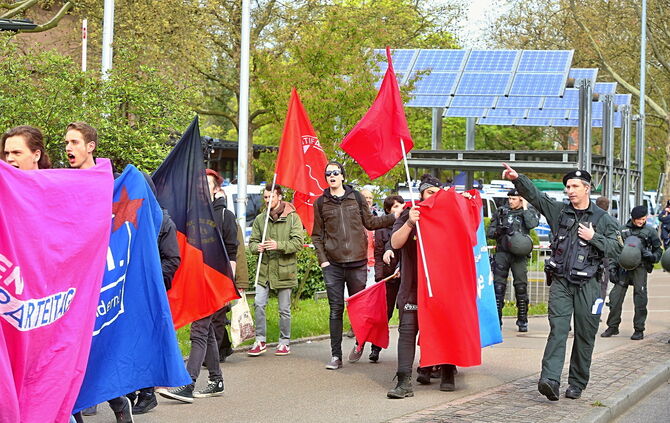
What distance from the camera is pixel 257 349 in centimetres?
1152

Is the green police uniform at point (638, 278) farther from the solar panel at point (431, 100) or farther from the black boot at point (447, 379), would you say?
the solar panel at point (431, 100)

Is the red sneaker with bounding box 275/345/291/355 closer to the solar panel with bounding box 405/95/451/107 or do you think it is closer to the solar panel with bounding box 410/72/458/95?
the solar panel with bounding box 405/95/451/107

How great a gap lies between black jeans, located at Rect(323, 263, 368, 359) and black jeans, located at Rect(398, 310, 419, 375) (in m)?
1.57

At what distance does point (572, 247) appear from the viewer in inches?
355

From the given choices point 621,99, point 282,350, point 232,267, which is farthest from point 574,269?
point 621,99

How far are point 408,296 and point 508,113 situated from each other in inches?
913

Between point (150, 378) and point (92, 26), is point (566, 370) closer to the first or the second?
→ point (150, 378)

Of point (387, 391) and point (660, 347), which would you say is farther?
point (660, 347)

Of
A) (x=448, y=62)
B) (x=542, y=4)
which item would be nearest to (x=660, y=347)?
(x=448, y=62)

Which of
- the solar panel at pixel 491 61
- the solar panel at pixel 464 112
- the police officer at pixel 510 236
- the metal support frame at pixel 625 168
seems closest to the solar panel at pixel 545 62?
the solar panel at pixel 491 61

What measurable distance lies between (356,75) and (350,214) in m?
9.25

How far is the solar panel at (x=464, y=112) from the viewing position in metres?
30.4

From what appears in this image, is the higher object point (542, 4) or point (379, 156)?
point (542, 4)

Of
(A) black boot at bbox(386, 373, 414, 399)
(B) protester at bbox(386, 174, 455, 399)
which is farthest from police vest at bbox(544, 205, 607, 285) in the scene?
(A) black boot at bbox(386, 373, 414, 399)
